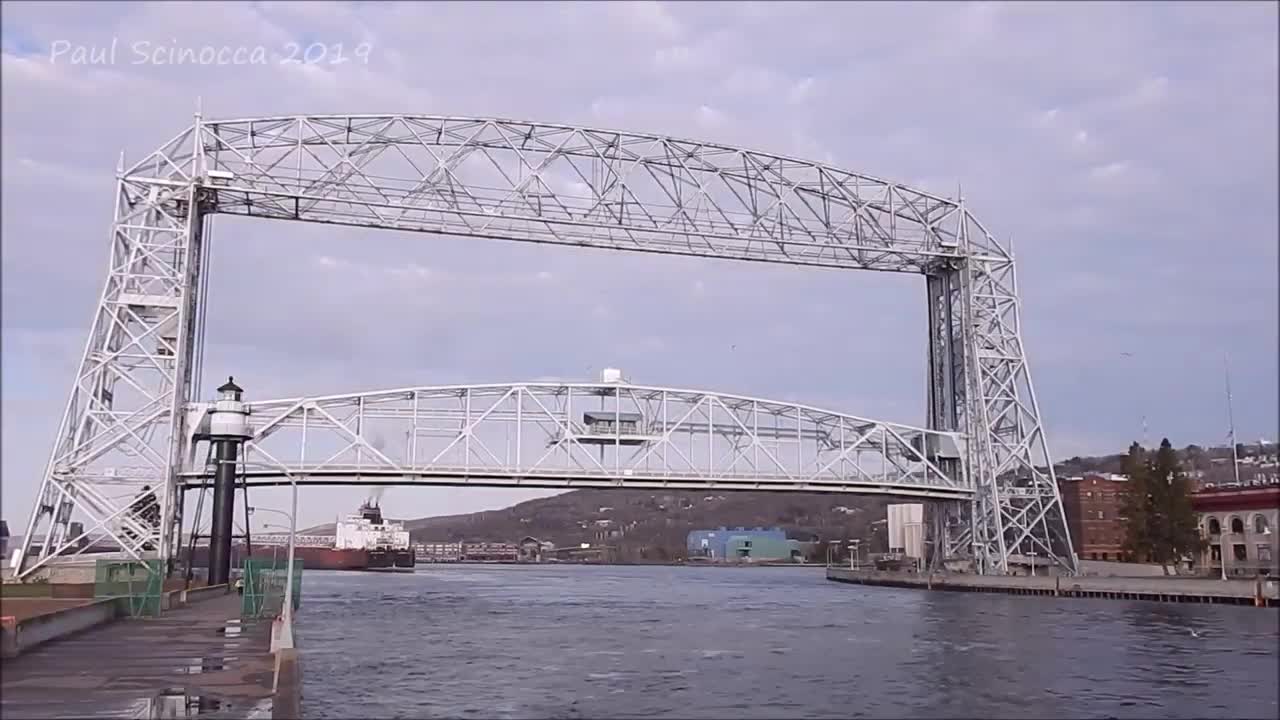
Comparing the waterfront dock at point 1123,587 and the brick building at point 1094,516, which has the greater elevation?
the brick building at point 1094,516

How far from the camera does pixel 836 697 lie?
71.7ft

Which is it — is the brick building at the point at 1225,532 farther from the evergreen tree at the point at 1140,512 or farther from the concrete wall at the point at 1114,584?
the evergreen tree at the point at 1140,512

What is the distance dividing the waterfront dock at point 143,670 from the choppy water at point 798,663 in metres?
1.44

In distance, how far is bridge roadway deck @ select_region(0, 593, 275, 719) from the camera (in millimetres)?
15414

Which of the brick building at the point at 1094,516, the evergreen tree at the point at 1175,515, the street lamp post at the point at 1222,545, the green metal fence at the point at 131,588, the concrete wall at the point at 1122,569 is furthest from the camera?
the brick building at the point at 1094,516

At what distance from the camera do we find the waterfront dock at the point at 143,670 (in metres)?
15.4

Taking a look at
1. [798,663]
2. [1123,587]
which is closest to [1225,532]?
[1123,587]

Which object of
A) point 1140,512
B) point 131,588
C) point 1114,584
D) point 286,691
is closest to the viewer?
point 286,691

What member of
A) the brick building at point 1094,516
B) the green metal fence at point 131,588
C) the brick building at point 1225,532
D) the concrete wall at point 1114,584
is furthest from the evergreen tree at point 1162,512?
the green metal fence at point 131,588

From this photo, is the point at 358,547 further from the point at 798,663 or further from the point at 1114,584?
the point at 798,663

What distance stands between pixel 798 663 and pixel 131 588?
19.5 m

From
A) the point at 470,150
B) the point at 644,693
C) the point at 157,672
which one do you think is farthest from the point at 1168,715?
the point at 470,150

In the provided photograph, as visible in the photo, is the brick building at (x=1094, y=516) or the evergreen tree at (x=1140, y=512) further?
the brick building at (x=1094, y=516)

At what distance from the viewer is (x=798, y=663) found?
2803cm
